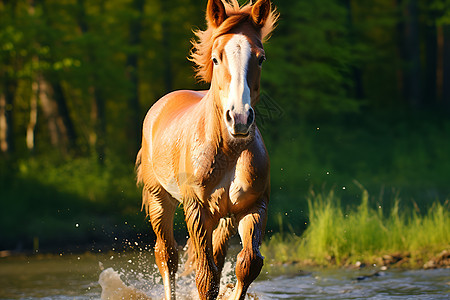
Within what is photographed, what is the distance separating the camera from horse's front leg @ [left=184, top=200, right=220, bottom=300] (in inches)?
194

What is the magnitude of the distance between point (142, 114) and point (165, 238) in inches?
617

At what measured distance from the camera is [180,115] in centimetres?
618

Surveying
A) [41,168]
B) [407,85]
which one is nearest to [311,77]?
[41,168]

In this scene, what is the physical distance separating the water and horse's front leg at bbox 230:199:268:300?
1.49 m

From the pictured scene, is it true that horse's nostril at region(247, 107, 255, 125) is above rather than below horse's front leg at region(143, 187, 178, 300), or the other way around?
above

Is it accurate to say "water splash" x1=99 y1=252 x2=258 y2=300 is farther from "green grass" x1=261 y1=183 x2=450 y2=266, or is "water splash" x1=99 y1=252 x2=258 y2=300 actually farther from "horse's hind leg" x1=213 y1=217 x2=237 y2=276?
"green grass" x1=261 y1=183 x2=450 y2=266

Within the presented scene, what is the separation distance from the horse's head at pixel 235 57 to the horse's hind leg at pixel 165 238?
209 cm

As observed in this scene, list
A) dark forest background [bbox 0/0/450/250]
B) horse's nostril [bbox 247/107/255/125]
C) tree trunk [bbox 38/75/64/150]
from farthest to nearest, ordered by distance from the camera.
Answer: tree trunk [bbox 38/75/64/150]
dark forest background [bbox 0/0/450/250]
horse's nostril [bbox 247/107/255/125]

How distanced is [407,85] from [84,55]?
15.2 metres

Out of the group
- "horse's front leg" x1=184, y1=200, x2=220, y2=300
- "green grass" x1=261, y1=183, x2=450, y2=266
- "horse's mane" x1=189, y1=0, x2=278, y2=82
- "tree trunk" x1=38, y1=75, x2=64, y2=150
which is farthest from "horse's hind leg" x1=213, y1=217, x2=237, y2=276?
"tree trunk" x1=38, y1=75, x2=64, y2=150

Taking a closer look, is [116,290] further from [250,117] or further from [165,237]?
Answer: [250,117]

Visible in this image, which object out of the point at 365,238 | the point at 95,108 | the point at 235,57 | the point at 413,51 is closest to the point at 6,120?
the point at 95,108

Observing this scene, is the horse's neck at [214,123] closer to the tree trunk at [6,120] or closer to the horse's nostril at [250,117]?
the horse's nostril at [250,117]

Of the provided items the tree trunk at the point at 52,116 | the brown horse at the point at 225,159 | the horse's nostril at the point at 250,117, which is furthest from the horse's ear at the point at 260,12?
the tree trunk at the point at 52,116
